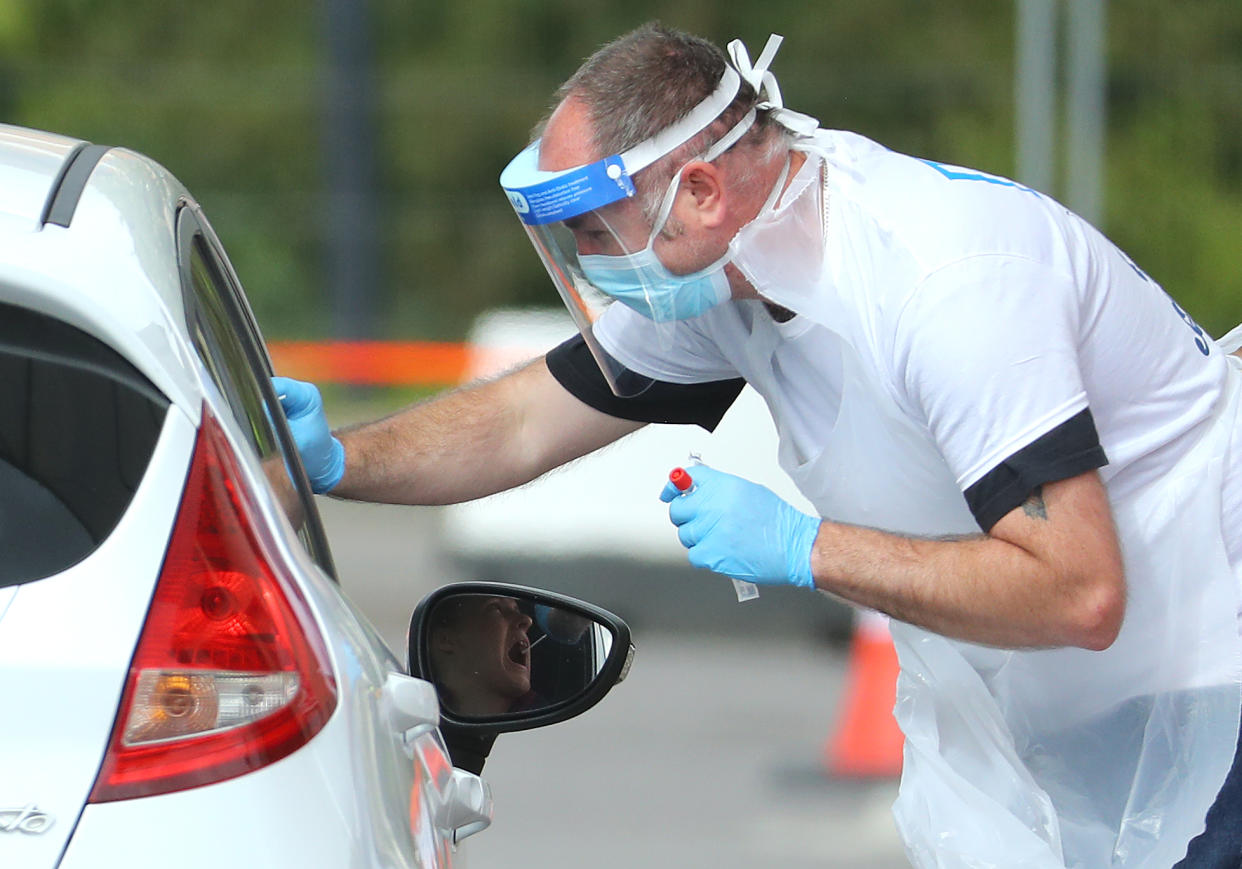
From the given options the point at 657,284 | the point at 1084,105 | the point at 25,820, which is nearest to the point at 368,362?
the point at 1084,105

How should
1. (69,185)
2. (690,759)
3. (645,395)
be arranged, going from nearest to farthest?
1. (69,185)
2. (645,395)
3. (690,759)

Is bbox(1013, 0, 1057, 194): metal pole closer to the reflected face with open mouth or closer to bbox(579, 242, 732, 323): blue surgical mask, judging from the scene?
bbox(579, 242, 732, 323): blue surgical mask

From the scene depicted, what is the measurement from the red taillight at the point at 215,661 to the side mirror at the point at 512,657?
73cm

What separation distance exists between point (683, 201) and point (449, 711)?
3.04ft

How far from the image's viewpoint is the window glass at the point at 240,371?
160cm

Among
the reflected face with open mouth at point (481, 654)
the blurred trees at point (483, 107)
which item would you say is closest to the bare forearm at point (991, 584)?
the reflected face with open mouth at point (481, 654)

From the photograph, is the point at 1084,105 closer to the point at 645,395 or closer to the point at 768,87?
the point at 645,395

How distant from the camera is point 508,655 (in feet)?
7.41

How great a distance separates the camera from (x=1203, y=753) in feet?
8.56

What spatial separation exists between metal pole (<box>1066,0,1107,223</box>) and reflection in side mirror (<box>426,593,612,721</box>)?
11.6m

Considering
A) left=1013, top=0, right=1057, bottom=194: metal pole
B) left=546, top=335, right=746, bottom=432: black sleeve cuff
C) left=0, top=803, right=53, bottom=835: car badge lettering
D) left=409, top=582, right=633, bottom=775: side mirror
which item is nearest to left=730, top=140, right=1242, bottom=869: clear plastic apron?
left=546, top=335, right=746, bottom=432: black sleeve cuff

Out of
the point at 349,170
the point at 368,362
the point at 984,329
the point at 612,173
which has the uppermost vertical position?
the point at 612,173

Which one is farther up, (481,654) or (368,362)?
(481,654)

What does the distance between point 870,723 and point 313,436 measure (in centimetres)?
380
